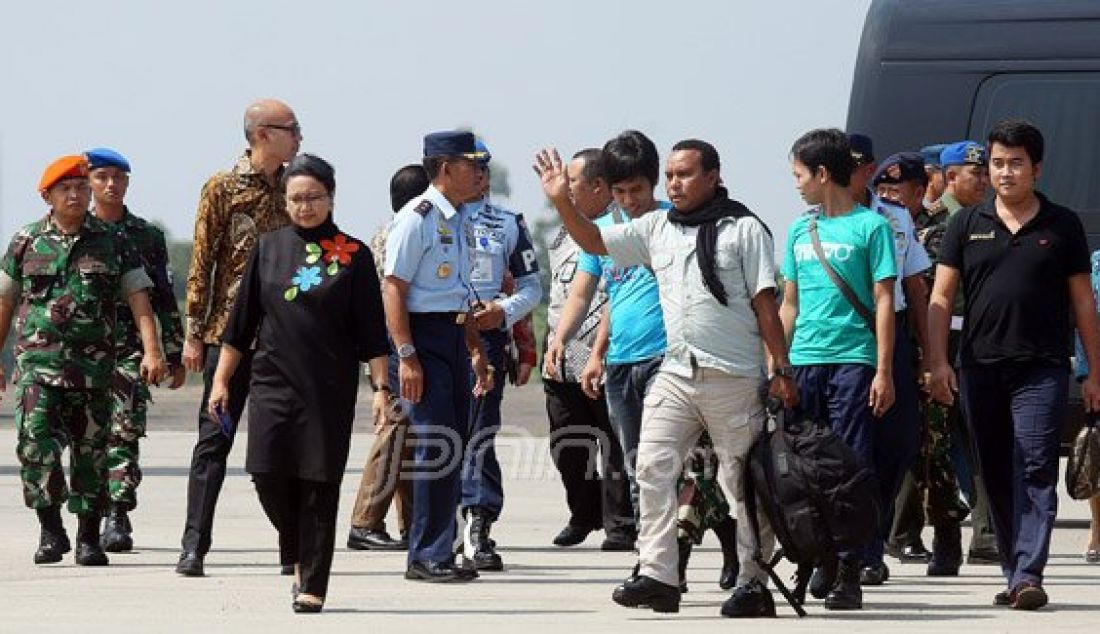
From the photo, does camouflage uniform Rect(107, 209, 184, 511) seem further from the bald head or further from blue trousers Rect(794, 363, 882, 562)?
blue trousers Rect(794, 363, 882, 562)

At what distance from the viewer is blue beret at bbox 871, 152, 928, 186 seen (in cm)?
1343

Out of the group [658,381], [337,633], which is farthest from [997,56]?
[337,633]

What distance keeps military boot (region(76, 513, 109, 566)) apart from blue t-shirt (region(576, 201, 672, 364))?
2.69 m

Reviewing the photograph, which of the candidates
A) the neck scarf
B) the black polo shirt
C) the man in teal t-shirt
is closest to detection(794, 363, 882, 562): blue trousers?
the man in teal t-shirt

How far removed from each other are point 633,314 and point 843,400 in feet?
4.13

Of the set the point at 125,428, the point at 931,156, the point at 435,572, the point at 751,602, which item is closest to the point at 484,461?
the point at 435,572

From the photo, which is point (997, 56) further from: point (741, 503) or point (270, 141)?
point (741, 503)

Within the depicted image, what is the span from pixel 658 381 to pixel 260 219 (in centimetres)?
264

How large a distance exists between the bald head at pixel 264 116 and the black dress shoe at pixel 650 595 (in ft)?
10.5

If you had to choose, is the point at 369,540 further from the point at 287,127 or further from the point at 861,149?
the point at 861,149

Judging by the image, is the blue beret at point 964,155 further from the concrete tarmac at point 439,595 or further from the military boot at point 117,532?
the military boot at point 117,532

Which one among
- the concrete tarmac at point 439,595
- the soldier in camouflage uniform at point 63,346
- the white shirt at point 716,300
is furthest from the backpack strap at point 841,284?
the soldier in camouflage uniform at point 63,346

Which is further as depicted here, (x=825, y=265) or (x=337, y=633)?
(x=825, y=265)

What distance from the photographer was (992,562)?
14.3 metres
